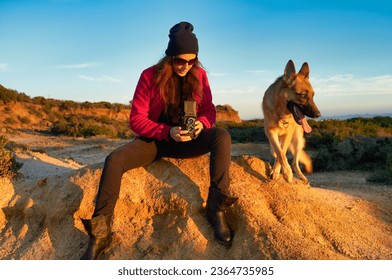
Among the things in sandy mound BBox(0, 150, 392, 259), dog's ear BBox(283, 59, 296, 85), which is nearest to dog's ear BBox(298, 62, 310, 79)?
dog's ear BBox(283, 59, 296, 85)

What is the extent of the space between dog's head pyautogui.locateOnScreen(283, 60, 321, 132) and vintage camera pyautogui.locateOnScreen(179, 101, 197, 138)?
1.29 meters

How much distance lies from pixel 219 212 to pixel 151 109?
1.29 m

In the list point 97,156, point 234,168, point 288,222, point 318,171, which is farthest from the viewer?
point 97,156

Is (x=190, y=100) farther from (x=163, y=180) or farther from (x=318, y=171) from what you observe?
(x=318, y=171)

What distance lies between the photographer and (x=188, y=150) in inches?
148

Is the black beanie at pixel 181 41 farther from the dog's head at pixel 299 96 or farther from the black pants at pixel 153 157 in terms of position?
the dog's head at pixel 299 96

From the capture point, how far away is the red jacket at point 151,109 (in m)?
3.59

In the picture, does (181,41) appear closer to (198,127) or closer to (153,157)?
(198,127)

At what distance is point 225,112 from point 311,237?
3323cm

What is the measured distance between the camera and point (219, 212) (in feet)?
11.1

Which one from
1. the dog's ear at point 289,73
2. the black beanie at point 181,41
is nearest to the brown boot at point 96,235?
the black beanie at point 181,41

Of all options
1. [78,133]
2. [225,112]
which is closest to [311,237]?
[78,133]

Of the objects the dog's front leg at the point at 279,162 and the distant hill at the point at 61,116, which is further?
the distant hill at the point at 61,116

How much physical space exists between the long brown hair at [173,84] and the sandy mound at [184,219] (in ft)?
2.33
